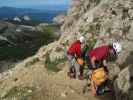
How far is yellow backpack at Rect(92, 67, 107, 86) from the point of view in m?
22.5

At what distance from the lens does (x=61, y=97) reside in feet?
78.3

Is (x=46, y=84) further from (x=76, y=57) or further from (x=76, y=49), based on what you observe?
(x=76, y=49)

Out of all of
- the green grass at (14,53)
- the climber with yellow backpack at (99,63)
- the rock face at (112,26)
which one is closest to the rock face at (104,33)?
the rock face at (112,26)

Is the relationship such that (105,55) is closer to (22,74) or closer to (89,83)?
(89,83)

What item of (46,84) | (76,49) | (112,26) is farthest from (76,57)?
(112,26)

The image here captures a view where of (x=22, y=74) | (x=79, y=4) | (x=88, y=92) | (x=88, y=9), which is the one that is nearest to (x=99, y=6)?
(x=88, y=9)

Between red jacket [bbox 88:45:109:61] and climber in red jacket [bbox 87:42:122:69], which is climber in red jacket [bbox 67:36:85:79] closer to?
climber in red jacket [bbox 87:42:122:69]

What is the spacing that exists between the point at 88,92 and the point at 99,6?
1083 centimetres

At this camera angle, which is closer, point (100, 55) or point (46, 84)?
point (100, 55)

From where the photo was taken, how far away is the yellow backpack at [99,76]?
73.7ft

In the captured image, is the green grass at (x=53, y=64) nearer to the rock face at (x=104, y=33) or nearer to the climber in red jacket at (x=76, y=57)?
the rock face at (x=104, y=33)

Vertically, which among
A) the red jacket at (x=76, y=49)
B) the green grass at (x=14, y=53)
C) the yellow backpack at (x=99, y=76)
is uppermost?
the red jacket at (x=76, y=49)

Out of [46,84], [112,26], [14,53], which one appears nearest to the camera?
[46,84]

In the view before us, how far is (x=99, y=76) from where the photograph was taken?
73.7 feet
